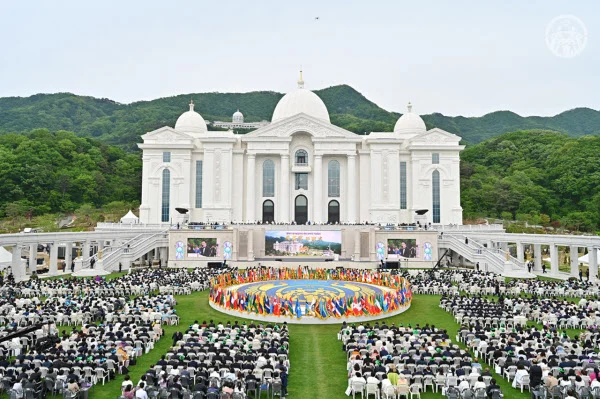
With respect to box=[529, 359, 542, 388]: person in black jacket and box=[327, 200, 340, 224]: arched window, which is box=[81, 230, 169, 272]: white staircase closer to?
box=[327, 200, 340, 224]: arched window

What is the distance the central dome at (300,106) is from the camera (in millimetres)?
65875

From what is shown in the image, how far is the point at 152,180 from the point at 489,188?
53736mm

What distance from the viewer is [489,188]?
73938mm

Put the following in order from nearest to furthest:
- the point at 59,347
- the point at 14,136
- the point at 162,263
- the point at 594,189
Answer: the point at 59,347 < the point at 162,263 < the point at 594,189 < the point at 14,136

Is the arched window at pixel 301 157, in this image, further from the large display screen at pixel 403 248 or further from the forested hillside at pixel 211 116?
the forested hillside at pixel 211 116

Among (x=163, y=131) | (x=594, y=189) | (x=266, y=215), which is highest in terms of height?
(x=163, y=131)

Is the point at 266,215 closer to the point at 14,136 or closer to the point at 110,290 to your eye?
the point at 110,290

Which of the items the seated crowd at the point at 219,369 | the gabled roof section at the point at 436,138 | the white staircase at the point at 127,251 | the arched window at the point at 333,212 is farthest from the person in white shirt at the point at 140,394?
the gabled roof section at the point at 436,138

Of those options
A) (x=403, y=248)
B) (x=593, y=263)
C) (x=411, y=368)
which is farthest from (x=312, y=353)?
(x=403, y=248)

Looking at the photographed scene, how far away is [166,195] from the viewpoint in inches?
2359

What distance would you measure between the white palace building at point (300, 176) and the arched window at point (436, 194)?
131mm

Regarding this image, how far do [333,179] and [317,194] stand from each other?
12.6 ft

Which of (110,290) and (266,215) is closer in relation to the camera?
(110,290)

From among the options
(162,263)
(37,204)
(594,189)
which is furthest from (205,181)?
(594,189)
